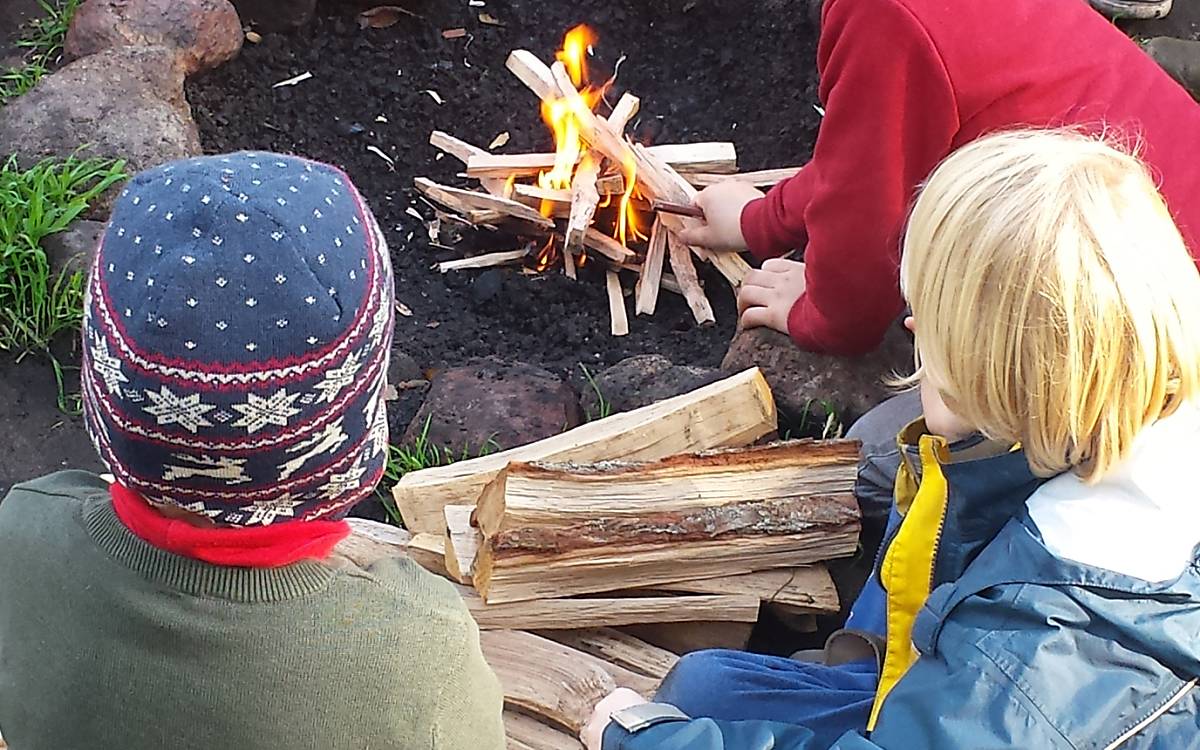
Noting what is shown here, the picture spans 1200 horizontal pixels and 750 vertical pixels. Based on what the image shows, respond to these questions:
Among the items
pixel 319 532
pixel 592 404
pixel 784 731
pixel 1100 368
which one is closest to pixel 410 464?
pixel 592 404

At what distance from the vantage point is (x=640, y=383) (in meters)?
2.80

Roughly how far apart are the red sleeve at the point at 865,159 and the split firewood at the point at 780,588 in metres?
0.54

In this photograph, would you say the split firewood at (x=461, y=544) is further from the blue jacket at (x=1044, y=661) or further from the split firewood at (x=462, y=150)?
the split firewood at (x=462, y=150)

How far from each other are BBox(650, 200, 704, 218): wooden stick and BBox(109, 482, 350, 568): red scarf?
206 cm

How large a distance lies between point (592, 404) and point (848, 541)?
0.69 metres

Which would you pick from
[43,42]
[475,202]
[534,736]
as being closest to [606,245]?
[475,202]

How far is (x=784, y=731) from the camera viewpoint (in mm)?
1880

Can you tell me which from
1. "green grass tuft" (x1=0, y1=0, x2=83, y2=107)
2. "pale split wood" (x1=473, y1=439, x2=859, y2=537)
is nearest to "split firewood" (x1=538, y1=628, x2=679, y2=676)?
"pale split wood" (x1=473, y1=439, x2=859, y2=537)

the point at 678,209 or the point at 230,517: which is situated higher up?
the point at 230,517

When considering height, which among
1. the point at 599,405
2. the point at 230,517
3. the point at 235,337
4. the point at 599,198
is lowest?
the point at 599,405

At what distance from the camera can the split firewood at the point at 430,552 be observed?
2.42 metres

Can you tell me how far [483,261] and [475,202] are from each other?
15 centimetres

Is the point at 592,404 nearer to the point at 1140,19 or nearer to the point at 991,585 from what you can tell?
the point at 991,585

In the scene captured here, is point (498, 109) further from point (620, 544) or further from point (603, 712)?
point (603, 712)
